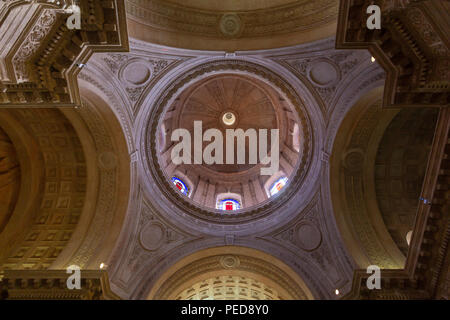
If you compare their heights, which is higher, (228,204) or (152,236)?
(228,204)

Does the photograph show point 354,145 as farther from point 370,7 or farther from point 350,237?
point 370,7

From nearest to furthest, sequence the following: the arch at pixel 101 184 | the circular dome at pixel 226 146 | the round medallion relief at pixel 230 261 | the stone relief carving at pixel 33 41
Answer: the stone relief carving at pixel 33 41, the arch at pixel 101 184, the circular dome at pixel 226 146, the round medallion relief at pixel 230 261

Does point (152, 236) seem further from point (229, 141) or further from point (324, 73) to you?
point (229, 141)

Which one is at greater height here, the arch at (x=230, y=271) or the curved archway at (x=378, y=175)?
the curved archway at (x=378, y=175)

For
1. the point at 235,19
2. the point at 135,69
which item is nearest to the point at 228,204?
the point at 135,69

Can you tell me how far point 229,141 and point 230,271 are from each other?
526 inches

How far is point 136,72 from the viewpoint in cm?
1336

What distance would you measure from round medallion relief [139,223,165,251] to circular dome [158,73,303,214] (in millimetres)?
5630

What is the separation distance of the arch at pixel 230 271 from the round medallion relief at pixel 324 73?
8.32 m

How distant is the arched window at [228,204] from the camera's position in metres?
20.5

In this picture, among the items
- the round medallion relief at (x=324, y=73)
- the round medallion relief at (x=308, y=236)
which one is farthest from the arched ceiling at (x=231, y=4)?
the round medallion relief at (x=308, y=236)

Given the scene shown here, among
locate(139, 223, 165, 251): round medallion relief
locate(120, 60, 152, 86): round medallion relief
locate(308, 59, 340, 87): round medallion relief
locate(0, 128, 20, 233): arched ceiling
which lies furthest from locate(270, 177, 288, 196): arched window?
locate(0, 128, 20, 233): arched ceiling

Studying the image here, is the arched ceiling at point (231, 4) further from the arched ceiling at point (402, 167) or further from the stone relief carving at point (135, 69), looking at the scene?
the arched ceiling at point (402, 167)

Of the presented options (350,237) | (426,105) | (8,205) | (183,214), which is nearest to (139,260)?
(183,214)
